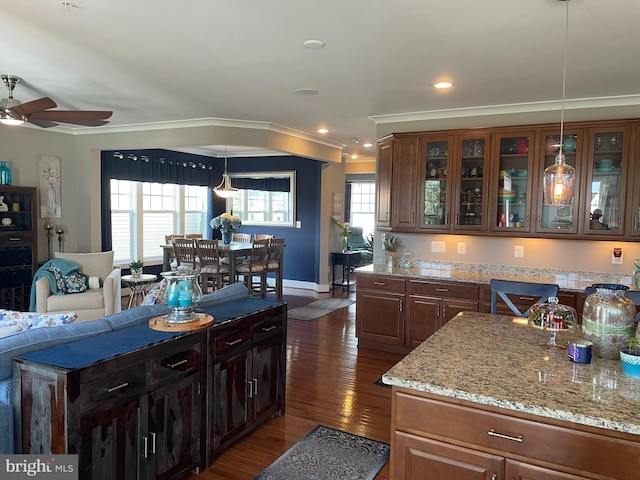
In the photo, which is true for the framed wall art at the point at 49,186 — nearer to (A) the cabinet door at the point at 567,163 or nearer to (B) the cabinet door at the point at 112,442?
(B) the cabinet door at the point at 112,442

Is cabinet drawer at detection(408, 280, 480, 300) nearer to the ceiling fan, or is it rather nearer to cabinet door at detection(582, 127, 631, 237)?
cabinet door at detection(582, 127, 631, 237)

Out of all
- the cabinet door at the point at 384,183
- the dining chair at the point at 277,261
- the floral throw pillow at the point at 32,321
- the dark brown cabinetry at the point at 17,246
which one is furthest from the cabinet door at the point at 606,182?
the dark brown cabinetry at the point at 17,246

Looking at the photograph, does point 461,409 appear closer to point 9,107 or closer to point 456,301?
point 456,301

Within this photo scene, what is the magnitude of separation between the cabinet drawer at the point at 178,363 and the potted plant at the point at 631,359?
2058 mm

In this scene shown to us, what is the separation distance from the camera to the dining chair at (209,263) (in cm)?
691

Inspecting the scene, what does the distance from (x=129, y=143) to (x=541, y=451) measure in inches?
251

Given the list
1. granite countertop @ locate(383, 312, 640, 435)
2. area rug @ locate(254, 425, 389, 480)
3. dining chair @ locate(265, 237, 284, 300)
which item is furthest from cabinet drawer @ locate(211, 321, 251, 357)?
dining chair @ locate(265, 237, 284, 300)

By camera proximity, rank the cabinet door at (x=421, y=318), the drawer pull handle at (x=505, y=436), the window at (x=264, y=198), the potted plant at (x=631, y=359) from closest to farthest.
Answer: the drawer pull handle at (x=505, y=436)
the potted plant at (x=631, y=359)
the cabinet door at (x=421, y=318)
the window at (x=264, y=198)

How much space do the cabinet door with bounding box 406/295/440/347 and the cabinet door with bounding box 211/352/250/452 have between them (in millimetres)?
2334

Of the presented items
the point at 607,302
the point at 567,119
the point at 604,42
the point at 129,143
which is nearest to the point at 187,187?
the point at 129,143

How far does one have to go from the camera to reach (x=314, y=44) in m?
3.12

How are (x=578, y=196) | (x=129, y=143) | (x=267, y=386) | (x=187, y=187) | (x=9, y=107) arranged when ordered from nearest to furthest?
(x=267, y=386), (x=9, y=107), (x=578, y=196), (x=129, y=143), (x=187, y=187)

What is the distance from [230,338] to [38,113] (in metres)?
2.81

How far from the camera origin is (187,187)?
9.25 meters
